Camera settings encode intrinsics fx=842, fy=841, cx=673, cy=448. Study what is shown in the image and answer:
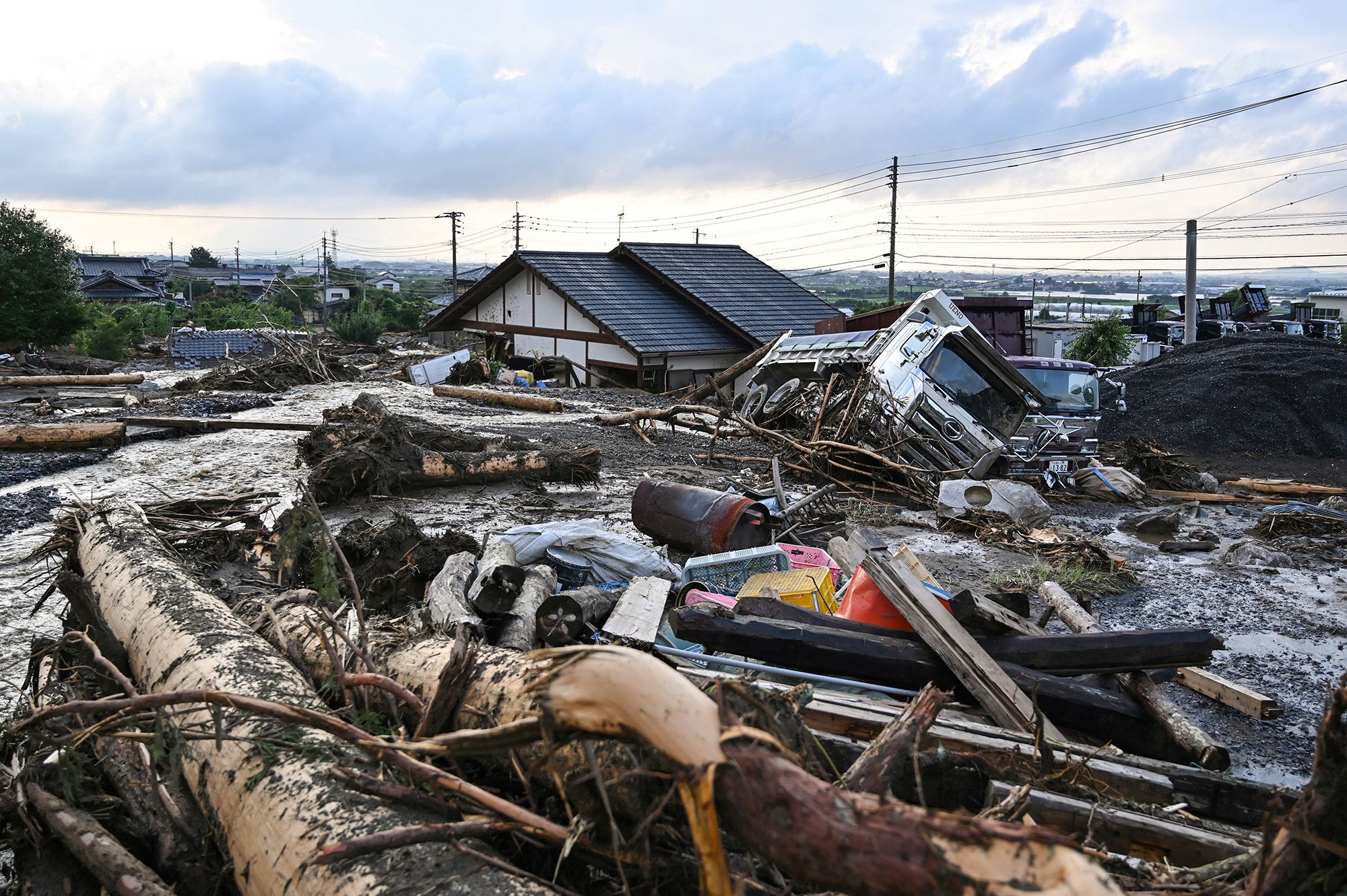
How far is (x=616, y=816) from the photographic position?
7.03 feet

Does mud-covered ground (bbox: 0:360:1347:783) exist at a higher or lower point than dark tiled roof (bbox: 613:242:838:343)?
lower

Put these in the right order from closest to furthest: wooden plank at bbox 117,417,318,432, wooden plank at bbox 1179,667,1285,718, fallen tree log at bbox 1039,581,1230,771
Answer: fallen tree log at bbox 1039,581,1230,771
wooden plank at bbox 1179,667,1285,718
wooden plank at bbox 117,417,318,432

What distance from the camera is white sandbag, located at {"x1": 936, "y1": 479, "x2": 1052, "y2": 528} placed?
917 centimetres

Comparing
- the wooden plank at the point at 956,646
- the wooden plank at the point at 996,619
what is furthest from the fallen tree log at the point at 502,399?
the wooden plank at the point at 996,619

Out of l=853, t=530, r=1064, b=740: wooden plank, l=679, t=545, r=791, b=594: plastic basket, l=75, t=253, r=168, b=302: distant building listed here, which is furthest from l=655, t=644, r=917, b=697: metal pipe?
l=75, t=253, r=168, b=302: distant building

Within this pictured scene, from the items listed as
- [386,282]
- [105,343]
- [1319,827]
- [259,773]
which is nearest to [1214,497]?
[1319,827]

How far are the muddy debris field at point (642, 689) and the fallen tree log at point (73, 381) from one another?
10761 mm

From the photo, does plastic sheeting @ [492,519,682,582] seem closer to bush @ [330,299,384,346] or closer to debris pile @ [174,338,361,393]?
debris pile @ [174,338,361,393]

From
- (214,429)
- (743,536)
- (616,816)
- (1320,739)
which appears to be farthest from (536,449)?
(1320,739)

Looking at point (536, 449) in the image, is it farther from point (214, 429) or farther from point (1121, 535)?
point (1121, 535)

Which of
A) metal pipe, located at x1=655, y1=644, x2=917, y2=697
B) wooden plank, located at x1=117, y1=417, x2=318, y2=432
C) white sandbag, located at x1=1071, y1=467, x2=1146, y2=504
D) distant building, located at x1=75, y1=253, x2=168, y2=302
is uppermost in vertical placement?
distant building, located at x1=75, y1=253, x2=168, y2=302

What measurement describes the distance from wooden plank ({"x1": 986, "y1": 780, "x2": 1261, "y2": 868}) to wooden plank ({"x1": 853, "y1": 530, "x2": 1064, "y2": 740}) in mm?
822

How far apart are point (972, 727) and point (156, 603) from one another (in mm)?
3678

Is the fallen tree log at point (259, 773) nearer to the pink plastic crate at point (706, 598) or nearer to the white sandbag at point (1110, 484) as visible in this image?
the pink plastic crate at point (706, 598)
